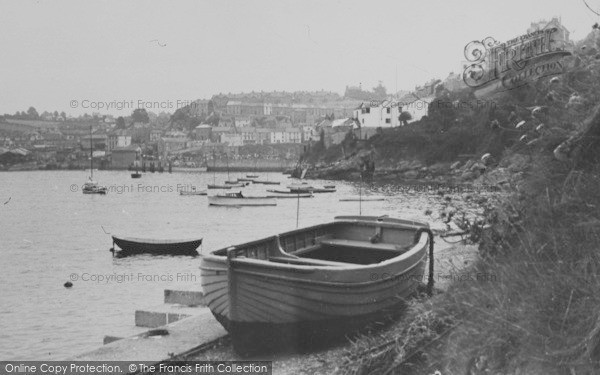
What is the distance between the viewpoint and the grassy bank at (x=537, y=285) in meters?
4.59

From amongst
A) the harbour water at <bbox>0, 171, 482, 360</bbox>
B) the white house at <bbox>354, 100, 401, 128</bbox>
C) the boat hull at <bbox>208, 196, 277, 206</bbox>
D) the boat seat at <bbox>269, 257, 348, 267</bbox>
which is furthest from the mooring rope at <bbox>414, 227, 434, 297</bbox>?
the white house at <bbox>354, 100, 401, 128</bbox>

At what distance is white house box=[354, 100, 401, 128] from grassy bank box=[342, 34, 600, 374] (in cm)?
11611

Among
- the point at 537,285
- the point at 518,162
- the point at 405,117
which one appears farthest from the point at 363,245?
the point at 405,117

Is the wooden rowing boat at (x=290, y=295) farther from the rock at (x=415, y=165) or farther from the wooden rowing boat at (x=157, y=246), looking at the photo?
the rock at (x=415, y=165)

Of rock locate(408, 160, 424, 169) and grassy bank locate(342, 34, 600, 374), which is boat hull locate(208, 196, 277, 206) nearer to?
rock locate(408, 160, 424, 169)

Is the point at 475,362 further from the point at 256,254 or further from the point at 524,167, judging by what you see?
the point at 256,254

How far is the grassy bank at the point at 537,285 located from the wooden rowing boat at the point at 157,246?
23.9m

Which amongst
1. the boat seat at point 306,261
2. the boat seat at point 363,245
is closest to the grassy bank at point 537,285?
the boat seat at point 306,261

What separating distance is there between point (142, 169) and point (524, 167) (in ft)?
570

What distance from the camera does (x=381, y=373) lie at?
591 centimetres

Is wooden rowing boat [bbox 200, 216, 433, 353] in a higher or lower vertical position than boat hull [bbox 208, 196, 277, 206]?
higher

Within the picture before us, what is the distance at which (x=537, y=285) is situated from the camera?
5.04m

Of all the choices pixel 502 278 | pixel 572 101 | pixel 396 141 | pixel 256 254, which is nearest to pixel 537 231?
pixel 502 278

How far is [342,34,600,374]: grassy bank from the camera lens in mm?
4586
